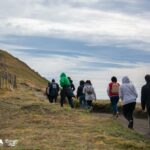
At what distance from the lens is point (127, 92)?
2158 cm

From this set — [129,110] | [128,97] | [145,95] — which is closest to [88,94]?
[129,110]

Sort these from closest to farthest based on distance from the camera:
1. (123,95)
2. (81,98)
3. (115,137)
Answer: (115,137)
(123,95)
(81,98)

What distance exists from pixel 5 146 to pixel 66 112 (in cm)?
796

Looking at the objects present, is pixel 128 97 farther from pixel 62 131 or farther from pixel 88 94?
pixel 88 94

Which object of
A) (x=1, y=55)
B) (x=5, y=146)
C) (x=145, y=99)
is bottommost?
(x=5, y=146)

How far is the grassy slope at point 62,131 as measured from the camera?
50.8 ft

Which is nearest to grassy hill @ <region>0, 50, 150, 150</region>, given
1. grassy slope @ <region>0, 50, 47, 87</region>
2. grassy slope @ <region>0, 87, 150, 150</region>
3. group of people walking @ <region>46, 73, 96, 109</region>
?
grassy slope @ <region>0, 87, 150, 150</region>

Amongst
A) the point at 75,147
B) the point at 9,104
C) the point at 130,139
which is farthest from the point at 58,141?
the point at 9,104

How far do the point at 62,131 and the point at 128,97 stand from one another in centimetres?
439

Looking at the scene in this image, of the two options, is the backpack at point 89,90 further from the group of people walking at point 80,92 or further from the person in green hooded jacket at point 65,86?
the person in green hooded jacket at point 65,86

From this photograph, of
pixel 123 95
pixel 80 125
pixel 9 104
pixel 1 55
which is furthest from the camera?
pixel 1 55

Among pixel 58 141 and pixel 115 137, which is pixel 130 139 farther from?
pixel 58 141

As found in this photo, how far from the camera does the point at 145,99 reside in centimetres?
1948

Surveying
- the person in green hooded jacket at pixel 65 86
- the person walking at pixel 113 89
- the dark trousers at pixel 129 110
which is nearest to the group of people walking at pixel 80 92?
the person in green hooded jacket at pixel 65 86
